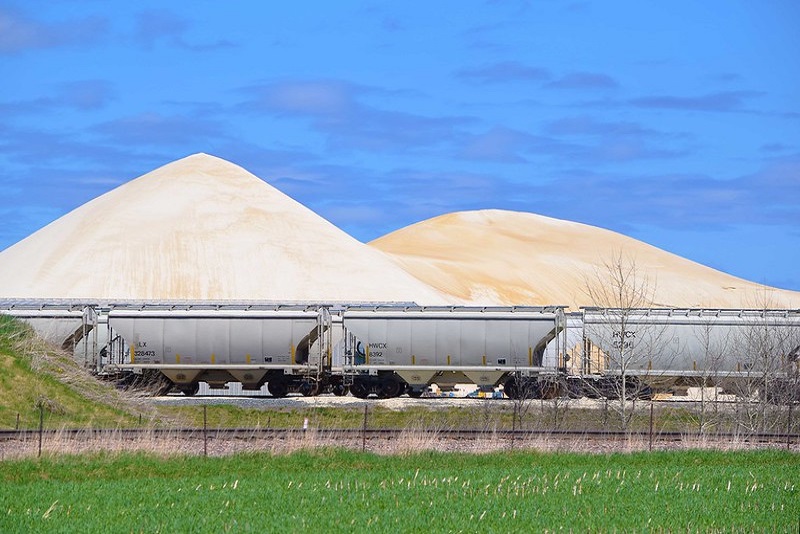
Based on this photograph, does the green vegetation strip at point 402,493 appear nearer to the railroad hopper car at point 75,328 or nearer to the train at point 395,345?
the train at point 395,345

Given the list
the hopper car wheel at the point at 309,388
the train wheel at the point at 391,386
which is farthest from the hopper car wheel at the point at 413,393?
the hopper car wheel at the point at 309,388

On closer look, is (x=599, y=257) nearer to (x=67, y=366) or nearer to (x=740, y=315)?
(x=740, y=315)

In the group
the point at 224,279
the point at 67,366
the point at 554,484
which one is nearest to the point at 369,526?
the point at 554,484

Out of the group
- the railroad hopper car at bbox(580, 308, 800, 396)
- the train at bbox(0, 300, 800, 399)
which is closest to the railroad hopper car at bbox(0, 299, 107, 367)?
the train at bbox(0, 300, 800, 399)

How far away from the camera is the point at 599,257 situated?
174 metres

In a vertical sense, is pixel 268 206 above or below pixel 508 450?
above

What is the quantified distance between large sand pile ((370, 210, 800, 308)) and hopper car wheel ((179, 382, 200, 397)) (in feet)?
268

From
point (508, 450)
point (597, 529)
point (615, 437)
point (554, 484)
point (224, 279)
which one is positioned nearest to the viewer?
point (597, 529)

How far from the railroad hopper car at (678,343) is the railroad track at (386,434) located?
11380 mm

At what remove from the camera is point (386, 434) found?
86.6ft

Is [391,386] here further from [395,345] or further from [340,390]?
[340,390]

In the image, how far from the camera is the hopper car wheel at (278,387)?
4319cm

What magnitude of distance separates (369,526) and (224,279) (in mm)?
92398

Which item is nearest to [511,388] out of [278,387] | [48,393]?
[278,387]
